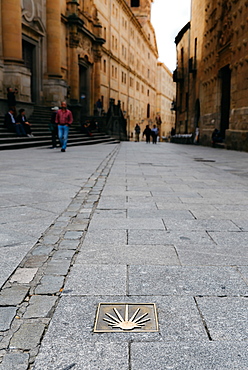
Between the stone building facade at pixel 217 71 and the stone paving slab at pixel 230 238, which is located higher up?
the stone building facade at pixel 217 71

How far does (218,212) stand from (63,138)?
1085 centimetres

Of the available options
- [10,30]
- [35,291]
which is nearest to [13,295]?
[35,291]

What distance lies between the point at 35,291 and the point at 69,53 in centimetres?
3018

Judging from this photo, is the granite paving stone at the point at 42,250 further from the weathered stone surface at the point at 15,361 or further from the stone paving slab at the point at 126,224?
the weathered stone surface at the point at 15,361

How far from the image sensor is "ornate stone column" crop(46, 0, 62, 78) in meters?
26.3

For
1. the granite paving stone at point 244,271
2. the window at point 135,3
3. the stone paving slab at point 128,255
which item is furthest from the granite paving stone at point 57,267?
the window at point 135,3

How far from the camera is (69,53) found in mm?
30438

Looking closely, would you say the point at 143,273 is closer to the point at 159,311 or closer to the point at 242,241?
the point at 159,311

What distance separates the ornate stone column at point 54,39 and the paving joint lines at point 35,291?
960 inches

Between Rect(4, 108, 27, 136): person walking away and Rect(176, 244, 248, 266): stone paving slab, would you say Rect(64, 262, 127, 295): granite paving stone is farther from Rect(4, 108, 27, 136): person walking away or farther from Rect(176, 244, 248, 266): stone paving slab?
Rect(4, 108, 27, 136): person walking away

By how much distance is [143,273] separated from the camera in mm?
2771

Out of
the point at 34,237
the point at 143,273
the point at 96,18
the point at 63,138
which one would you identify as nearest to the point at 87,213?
the point at 34,237

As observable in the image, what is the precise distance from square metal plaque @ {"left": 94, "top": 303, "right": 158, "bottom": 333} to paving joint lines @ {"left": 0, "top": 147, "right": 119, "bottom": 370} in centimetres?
27

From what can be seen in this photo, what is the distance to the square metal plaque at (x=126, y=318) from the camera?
1985 millimetres
